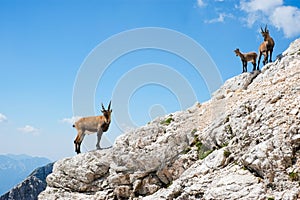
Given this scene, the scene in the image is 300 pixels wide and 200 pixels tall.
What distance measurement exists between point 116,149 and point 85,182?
2.39 m

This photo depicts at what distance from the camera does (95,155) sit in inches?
715

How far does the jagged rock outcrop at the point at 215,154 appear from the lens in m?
10.4

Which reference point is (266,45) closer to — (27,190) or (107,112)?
(107,112)

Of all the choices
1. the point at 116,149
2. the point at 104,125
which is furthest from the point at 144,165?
the point at 104,125

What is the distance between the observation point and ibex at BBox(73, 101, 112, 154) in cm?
1997

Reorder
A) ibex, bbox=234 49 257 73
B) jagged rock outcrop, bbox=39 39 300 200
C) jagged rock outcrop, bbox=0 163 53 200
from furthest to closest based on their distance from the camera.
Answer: jagged rock outcrop, bbox=0 163 53 200
ibex, bbox=234 49 257 73
jagged rock outcrop, bbox=39 39 300 200

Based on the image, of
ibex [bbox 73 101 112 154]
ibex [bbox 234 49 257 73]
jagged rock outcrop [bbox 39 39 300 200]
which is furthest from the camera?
ibex [bbox 234 49 257 73]

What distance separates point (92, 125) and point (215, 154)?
961 centimetres

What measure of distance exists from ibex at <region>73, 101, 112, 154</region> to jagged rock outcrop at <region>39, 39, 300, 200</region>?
4.75ft

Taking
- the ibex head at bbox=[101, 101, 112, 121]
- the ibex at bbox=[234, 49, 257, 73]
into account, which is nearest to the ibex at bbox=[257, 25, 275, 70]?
the ibex at bbox=[234, 49, 257, 73]

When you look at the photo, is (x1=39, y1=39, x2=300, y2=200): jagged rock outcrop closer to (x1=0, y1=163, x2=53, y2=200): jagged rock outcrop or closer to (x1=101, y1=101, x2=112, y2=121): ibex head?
(x1=101, y1=101, x2=112, y2=121): ibex head

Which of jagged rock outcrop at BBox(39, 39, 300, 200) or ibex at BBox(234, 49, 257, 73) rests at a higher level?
ibex at BBox(234, 49, 257, 73)

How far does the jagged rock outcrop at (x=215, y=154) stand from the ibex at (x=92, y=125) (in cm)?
145

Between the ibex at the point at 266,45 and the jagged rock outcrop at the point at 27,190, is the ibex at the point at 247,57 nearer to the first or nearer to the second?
the ibex at the point at 266,45
